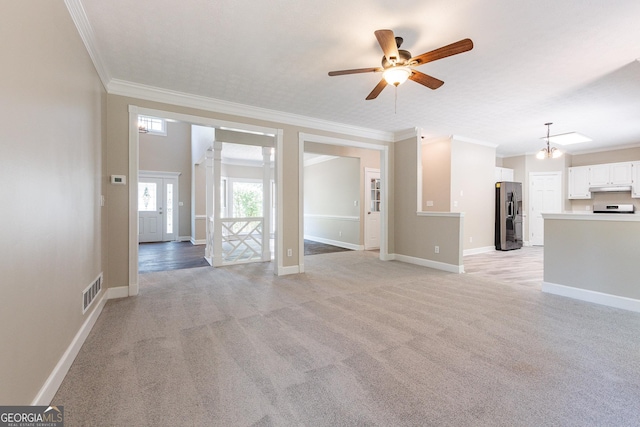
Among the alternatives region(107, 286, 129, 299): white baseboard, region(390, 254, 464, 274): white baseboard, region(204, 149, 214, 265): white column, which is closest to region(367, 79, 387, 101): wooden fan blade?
region(390, 254, 464, 274): white baseboard

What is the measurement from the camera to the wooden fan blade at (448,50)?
6.79 ft

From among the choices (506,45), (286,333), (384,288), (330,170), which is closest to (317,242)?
(330,170)

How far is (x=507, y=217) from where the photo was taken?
6879mm

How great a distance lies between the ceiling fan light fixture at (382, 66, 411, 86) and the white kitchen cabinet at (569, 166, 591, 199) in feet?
25.2

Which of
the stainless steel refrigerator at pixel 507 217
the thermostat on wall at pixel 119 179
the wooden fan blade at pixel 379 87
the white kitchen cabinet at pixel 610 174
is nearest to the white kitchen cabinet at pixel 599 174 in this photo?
the white kitchen cabinet at pixel 610 174

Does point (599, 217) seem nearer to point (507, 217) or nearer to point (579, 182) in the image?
point (507, 217)

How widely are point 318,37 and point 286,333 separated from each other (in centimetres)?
265

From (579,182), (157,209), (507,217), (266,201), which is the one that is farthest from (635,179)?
(157,209)

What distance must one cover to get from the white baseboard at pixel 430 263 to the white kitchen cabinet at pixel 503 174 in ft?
13.2

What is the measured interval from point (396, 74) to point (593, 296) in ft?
11.3

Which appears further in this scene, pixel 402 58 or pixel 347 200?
pixel 347 200

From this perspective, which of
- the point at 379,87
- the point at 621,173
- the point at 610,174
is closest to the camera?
the point at 379,87

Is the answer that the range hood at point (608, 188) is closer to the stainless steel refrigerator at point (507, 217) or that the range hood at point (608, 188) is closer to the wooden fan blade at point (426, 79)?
the stainless steel refrigerator at point (507, 217)

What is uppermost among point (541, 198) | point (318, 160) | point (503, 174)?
point (318, 160)
